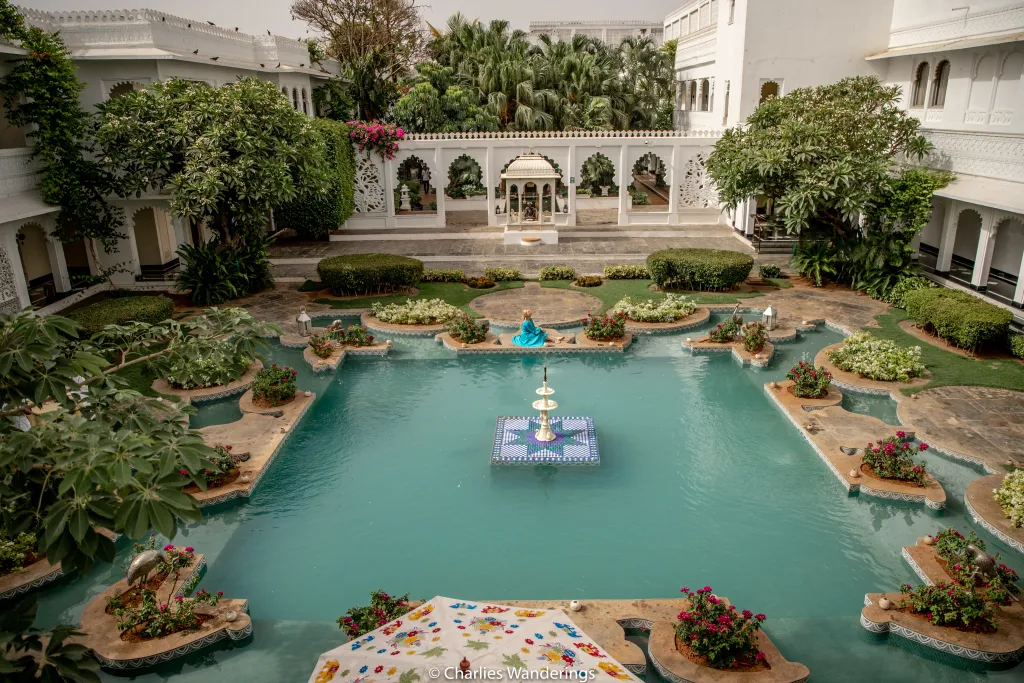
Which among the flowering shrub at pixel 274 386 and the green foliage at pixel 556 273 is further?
the green foliage at pixel 556 273

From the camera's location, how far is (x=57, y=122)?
1939 centimetres

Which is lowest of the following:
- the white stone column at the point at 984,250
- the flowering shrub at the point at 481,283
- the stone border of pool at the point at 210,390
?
the stone border of pool at the point at 210,390

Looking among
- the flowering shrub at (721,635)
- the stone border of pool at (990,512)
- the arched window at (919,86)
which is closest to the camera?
the flowering shrub at (721,635)

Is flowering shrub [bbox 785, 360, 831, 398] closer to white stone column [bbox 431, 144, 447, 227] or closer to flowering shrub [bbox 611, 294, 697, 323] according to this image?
flowering shrub [bbox 611, 294, 697, 323]

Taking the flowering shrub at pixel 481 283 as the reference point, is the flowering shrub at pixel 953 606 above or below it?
below

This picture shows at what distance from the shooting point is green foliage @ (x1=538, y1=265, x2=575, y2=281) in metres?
22.5

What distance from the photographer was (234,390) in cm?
1496

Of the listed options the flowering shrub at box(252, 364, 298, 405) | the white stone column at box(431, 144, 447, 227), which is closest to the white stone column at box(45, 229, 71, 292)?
the flowering shrub at box(252, 364, 298, 405)

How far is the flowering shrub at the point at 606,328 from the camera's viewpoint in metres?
17.0

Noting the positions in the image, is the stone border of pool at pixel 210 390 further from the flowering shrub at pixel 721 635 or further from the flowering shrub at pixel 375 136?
the flowering shrub at pixel 375 136

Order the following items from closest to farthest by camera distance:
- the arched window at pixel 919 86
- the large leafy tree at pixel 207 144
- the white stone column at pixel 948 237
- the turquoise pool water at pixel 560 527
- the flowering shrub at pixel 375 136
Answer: the turquoise pool water at pixel 560 527 < the large leafy tree at pixel 207 144 < the white stone column at pixel 948 237 < the arched window at pixel 919 86 < the flowering shrub at pixel 375 136

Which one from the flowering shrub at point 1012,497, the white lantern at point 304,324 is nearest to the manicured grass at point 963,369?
the flowering shrub at point 1012,497

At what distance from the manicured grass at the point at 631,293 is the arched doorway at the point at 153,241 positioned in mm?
12902

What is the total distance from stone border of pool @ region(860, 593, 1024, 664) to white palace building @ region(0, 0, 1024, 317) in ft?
41.3
